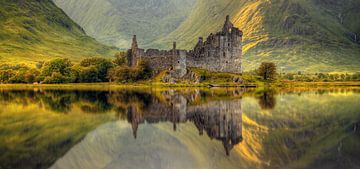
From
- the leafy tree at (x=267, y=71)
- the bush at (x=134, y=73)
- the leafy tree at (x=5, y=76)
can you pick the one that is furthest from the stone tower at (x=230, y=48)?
the leafy tree at (x=5, y=76)

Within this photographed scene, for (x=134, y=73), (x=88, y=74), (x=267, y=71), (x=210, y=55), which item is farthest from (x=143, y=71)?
(x=267, y=71)

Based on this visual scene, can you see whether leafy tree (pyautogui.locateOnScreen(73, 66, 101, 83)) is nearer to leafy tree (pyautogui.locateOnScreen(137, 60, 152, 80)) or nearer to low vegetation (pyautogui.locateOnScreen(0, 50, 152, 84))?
low vegetation (pyautogui.locateOnScreen(0, 50, 152, 84))

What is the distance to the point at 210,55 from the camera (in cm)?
8806

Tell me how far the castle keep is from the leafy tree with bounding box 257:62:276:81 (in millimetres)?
6389

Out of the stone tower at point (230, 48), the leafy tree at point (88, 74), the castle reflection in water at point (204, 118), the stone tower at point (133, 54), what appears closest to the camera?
the castle reflection in water at point (204, 118)

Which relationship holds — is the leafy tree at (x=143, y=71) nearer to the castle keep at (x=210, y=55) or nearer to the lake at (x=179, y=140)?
the castle keep at (x=210, y=55)

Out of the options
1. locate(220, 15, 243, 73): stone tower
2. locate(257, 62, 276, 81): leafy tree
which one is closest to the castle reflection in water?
locate(220, 15, 243, 73): stone tower

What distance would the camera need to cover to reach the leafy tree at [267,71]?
306 ft

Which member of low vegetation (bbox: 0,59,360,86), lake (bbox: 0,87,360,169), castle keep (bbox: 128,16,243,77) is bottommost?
lake (bbox: 0,87,360,169)

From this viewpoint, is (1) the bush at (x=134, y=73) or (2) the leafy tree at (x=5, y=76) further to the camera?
(2) the leafy tree at (x=5, y=76)

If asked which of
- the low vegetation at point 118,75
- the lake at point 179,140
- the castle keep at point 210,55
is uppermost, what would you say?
the castle keep at point 210,55

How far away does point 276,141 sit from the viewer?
19.6 m

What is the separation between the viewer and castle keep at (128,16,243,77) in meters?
85.9

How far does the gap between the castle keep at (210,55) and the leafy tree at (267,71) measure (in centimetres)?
639
